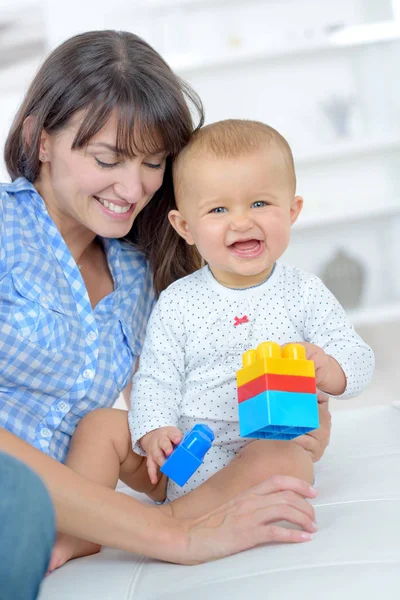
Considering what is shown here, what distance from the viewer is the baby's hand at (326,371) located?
1139 millimetres

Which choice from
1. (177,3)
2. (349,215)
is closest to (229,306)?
(349,215)

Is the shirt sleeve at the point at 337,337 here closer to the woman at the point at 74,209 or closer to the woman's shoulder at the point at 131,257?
the woman at the point at 74,209

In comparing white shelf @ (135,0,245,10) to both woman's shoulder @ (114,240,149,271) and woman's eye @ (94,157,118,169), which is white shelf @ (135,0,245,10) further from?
woman's eye @ (94,157,118,169)

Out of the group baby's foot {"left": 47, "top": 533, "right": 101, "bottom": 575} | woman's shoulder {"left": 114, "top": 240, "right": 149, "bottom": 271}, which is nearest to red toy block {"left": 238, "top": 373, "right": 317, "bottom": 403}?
baby's foot {"left": 47, "top": 533, "right": 101, "bottom": 575}

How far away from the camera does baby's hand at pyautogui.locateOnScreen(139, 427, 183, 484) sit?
45.7 inches

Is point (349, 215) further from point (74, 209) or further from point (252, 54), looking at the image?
point (74, 209)

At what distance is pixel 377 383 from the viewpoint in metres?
3.18

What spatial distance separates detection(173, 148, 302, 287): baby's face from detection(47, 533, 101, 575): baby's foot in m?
0.50

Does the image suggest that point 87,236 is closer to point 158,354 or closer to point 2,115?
point 158,354

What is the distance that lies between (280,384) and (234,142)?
1.60 ft

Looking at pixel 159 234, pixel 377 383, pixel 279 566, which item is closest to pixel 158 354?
pixel 159 234

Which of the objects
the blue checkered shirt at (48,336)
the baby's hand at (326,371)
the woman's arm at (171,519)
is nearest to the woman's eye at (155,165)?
the blue checkered shirt at (48,336)

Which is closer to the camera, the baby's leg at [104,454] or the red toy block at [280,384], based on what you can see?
the red toy block at [280,384]

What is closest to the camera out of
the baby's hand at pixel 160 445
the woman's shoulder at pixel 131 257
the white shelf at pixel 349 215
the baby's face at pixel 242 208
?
the baby's hand at pixel 160 445
